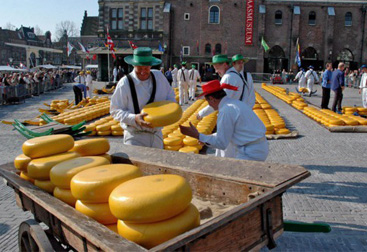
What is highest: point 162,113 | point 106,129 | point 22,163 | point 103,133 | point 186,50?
point 186,50

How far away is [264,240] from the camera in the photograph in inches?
105

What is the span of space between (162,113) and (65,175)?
138 cm

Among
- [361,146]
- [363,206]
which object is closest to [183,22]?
[361,146]

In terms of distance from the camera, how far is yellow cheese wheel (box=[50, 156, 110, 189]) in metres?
2.95

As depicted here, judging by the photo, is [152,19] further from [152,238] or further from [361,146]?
[152,238]

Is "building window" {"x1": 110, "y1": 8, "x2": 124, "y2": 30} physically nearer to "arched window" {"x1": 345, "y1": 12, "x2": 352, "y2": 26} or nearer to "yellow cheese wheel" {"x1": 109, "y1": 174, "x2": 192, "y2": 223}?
"arched window" {"x1": 345, "y1": 12, "x2": 352, "y2": 26}

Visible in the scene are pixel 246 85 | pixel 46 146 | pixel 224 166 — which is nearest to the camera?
pixel 224 166

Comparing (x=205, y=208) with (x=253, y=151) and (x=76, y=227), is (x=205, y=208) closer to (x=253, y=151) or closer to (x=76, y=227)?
(x=253, y=151)

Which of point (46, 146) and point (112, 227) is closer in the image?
point (112, 227)

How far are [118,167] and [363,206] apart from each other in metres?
4.12

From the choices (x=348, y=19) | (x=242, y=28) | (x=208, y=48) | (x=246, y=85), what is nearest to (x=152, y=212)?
(x=246, y=85)

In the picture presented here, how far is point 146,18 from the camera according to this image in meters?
45.0

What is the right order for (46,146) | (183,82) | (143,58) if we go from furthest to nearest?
1. (183,82)
2. (143,58)
3. (46,146)

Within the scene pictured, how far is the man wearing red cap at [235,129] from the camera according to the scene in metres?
3.78
